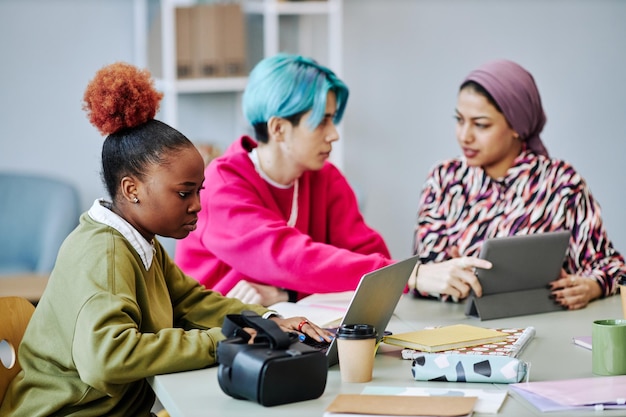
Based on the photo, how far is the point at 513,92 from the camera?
8.70 ft

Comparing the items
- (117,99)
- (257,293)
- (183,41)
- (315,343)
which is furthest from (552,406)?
(183,41)

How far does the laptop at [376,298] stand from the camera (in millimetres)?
1550

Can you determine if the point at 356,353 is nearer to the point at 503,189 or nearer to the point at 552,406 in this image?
the point at 552,406

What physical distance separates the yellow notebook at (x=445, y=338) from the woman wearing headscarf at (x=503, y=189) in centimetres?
68

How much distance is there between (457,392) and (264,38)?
320cm

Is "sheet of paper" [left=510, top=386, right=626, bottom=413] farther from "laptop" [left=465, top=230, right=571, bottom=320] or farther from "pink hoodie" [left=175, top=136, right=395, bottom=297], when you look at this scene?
"pink hoodie" [left=175, top=136, right=395, bottom=297]

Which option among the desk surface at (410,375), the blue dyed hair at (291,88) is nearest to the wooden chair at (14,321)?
the desk surface at (410,375)

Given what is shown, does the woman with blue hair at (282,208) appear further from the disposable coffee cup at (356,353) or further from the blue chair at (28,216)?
the blue chair at (28,216)

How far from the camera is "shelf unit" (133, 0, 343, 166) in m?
4.19

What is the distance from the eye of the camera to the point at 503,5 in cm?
448

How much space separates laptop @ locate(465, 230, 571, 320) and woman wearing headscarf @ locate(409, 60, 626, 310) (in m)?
0.30

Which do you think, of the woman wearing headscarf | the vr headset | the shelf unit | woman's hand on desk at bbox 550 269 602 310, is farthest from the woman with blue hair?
the shelf unit

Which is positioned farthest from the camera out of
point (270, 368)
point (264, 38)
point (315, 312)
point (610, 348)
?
point (264, 38)

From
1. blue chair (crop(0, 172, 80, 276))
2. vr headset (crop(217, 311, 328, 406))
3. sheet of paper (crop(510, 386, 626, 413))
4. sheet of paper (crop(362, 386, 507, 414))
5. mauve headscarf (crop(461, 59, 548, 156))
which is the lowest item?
blue chair (crop(0, 172, 80, 276))
